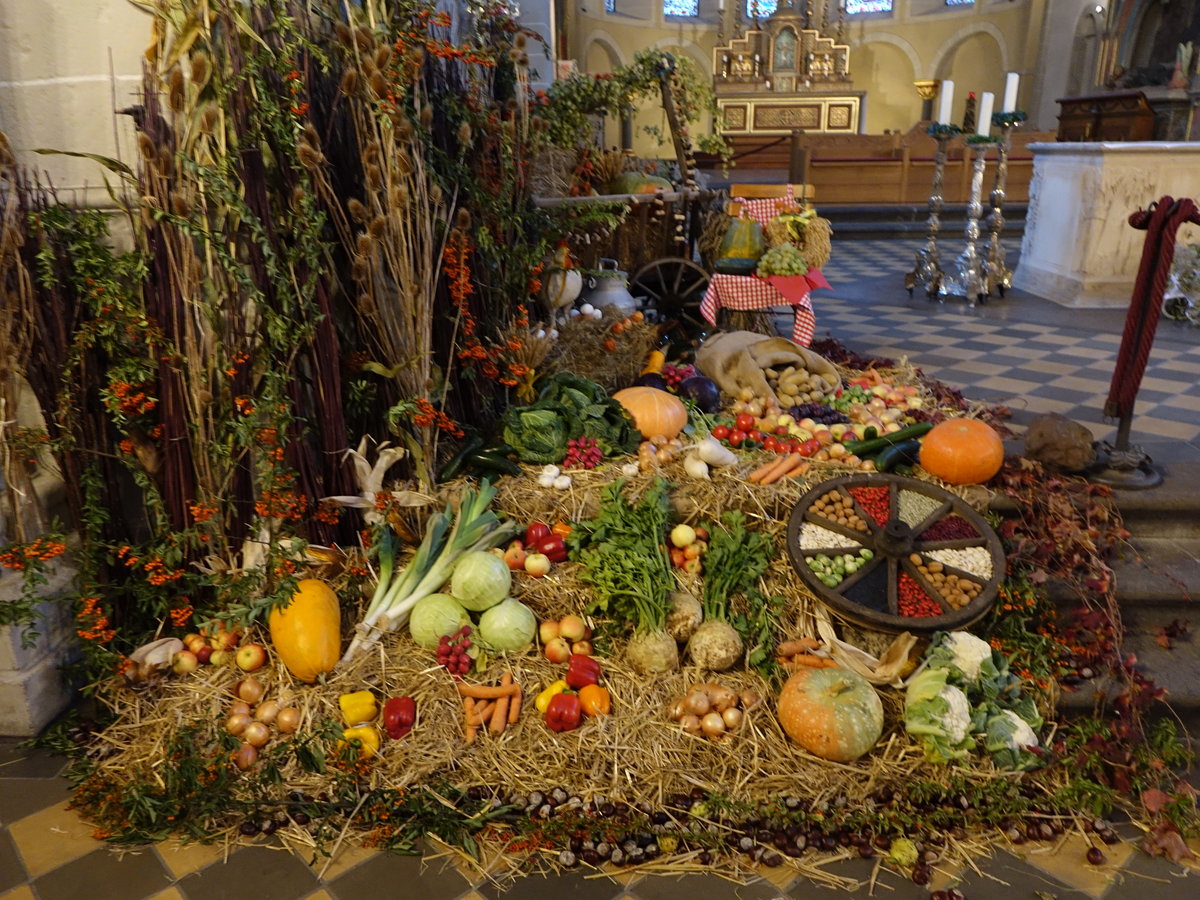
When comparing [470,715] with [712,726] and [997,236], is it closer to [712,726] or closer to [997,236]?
[712,726]

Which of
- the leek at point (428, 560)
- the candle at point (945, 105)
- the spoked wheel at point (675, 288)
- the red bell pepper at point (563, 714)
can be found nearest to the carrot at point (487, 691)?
the red bell pepper at point (563, 714)

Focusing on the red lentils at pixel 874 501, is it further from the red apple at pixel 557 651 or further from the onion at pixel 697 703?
the red apple at pixel 557 651

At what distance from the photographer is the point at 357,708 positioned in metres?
2.81

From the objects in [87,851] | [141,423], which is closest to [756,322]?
[141,423]

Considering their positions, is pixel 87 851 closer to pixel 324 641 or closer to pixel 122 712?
pixel 122 712

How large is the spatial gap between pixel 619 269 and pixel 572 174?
74cm

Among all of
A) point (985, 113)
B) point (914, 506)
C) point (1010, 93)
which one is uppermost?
point (1010, 93)

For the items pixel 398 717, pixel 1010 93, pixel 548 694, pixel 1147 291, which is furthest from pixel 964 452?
pixel 1010 93

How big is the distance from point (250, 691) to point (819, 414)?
114 inches

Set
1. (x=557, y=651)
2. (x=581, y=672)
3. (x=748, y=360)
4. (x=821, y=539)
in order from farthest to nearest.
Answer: (x=748, y=360), (x=821, y=539), (x=557, y=651), (x=581, y=672)

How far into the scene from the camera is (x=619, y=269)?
242 inches

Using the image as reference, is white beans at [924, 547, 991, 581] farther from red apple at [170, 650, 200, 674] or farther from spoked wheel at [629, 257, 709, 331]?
spoked wheel at [629, 257, 709, 331]

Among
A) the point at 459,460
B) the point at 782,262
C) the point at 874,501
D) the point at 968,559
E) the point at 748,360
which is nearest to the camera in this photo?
the point at 968,559

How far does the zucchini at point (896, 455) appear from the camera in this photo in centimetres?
373
